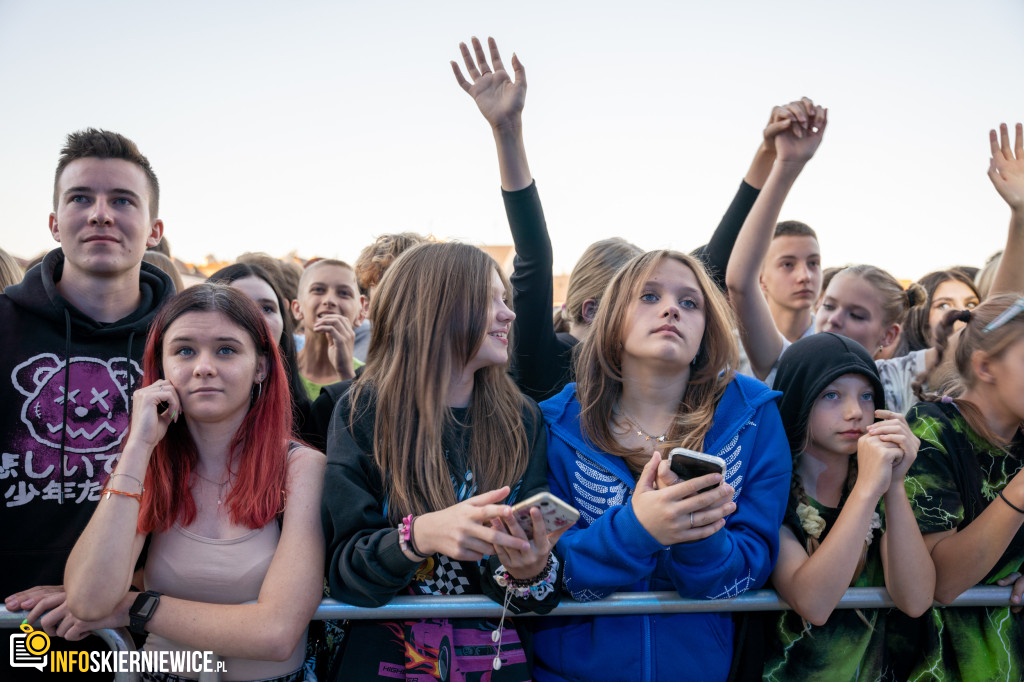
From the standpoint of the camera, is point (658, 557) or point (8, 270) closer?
point (658, 557)

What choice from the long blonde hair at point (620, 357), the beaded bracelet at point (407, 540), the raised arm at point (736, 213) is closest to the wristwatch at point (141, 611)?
the beaded bracelet at point (407, 540)

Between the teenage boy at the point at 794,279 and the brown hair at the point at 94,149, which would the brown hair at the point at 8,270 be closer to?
the brown hair at the point at 94,149

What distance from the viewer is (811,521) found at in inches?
92.3

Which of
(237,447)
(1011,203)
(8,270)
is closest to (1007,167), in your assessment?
(1011,203)

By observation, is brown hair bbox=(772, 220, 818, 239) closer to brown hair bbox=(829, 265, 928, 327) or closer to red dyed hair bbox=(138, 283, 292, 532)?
brown hair bbox=(829, 265, 928, 327)

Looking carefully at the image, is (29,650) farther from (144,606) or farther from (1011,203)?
(1011,203)

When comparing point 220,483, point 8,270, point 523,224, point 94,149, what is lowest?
point 220,483

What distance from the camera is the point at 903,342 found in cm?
453

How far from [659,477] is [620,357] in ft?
2.30

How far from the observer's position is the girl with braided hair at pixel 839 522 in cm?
211

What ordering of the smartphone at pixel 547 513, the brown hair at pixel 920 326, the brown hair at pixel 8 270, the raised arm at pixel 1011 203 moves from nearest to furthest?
1. the smartphone at pixel 547 513
2. the raised arm at pixel 1011 203
3. the brown hair at pixel 8 270
4. the brown hair at pixel 920 326

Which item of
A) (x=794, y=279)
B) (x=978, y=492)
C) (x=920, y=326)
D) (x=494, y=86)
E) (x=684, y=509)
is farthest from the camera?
(x=920, y=326)

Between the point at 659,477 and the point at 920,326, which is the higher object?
the point at 920,326

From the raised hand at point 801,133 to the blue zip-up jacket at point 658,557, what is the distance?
1.16 meters
